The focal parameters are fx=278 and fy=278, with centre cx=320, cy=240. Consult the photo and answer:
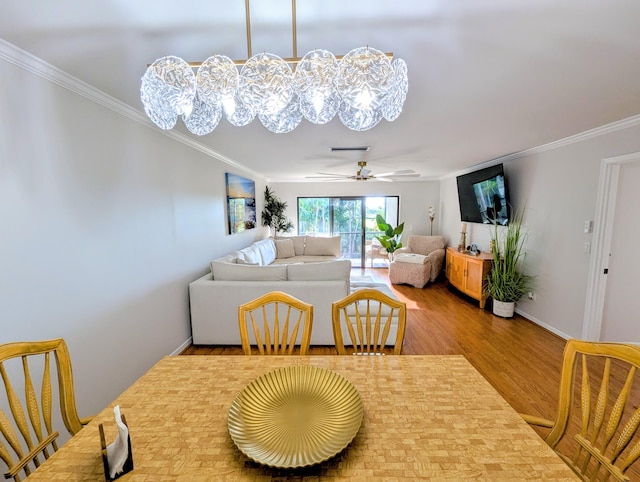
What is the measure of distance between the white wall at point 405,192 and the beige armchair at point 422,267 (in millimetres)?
859

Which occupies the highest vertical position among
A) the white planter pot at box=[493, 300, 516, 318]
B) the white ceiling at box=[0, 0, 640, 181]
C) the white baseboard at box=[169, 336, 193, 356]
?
the white ceiling at box=[0, 0, 640, 181]

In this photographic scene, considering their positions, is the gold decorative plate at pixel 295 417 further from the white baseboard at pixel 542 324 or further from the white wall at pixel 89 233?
the white baseboard at pixel 542 324

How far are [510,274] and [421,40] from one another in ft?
11.3

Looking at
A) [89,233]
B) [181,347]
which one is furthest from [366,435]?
[181,347]

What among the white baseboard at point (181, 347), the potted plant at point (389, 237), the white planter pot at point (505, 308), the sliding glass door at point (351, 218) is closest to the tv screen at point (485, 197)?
the white planter pot at point (505, 308)

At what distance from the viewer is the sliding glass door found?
7008mm

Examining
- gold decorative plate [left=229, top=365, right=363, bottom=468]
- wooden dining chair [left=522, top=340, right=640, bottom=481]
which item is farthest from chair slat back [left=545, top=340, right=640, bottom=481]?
gold decorative plate [left=229, top=365, right=363, bottom=468]

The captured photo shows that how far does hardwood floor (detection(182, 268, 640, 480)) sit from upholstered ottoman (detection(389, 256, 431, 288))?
79 centimetres

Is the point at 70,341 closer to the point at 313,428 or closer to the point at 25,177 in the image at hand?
the point at 25,177

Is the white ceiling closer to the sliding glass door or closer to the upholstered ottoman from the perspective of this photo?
the upholstered ottoman

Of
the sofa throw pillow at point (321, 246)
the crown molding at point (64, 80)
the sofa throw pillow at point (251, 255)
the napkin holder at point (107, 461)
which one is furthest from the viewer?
the sofa throw pillow at point (321, 246)

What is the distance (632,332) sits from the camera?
111 inches

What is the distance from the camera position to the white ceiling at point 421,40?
44.8 inches

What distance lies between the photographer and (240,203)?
4.85m
